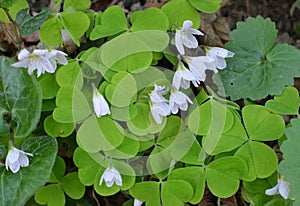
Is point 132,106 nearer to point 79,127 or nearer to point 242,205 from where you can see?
point 79,127

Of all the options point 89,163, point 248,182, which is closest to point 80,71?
point 89,163

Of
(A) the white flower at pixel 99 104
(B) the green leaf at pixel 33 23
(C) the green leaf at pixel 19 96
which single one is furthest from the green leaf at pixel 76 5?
(A) the white flower at pixel 99 104

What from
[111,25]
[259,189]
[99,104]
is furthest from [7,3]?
[259,189]

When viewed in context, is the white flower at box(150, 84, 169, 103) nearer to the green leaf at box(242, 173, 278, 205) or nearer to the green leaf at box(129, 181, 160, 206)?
the green leaf at box(129, 181, 160, 206)

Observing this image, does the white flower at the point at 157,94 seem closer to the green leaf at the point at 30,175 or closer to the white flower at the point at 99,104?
the white flower at the point at 99,104

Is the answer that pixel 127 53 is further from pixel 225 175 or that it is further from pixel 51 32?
pixel 225 175
